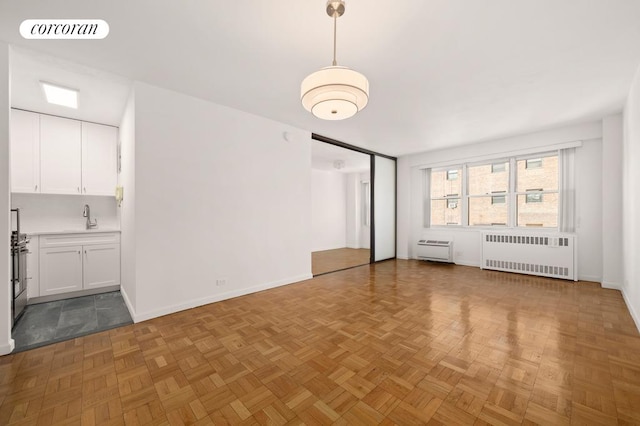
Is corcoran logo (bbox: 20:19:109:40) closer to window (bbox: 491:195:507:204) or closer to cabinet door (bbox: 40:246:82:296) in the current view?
cabinet door (bbox: 40:246:82:296)

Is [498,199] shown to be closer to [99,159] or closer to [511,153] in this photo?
[511,153]

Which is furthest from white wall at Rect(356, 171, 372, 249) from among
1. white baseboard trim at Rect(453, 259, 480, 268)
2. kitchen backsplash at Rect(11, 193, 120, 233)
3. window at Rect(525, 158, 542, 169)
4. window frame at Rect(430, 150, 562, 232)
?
kitchen backsplash at Rect(11, 193, 120, 233)

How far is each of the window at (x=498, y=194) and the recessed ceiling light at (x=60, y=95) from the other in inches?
266

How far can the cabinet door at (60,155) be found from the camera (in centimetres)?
365

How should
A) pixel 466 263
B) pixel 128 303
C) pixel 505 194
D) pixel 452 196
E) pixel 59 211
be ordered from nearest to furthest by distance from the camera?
1. pixel 128 303
2. pixel 59 211
3. pixel 505 194
4. pixel 466 263
5. pixel 452 196

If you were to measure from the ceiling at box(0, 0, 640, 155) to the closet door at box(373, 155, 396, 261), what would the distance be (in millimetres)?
2780

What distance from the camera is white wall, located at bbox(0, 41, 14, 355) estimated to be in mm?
2211

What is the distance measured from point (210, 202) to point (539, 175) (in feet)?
19.3

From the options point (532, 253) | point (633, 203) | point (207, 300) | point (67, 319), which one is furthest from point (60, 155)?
point (532, 253)

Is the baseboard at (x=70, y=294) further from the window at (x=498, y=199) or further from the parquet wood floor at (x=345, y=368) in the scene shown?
the window at (x=498, y=199)

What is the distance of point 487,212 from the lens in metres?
5.66

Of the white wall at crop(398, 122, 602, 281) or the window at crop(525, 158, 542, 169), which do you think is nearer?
the white wall at crop(398, 122, 602, 281)

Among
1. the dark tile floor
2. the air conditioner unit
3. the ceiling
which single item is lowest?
the dark tile floor

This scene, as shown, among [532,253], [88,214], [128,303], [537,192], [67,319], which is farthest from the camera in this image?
[537,192]
